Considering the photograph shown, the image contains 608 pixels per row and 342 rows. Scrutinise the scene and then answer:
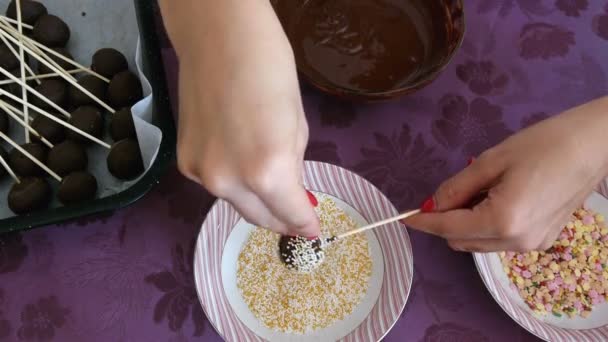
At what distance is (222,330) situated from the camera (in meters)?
0.80

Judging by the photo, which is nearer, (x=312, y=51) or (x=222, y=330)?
(x=222, y=330)

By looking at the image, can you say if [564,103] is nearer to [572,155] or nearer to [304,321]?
[572,155]

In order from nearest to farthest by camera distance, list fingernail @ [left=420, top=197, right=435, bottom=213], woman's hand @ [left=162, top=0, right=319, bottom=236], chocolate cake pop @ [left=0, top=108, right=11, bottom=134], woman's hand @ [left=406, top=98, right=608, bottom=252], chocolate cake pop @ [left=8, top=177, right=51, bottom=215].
→ woman's hand @ [left=162, top=0, right=319, bottom=236] < woman's hand @ [left=406, top=98, right=608, bottom=252] < fingernail @ [left=420, top=197, right=435, bottom=213] < chocolate cake pop @ [left=8, top=177, right=51, bottom=215] < chocolate cake pop @ [left=0, top=108, right=11, bottom=134]

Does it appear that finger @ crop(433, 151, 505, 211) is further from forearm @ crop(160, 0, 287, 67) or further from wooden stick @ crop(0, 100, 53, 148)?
wooden stick @ crop(0, 100, 53, 148)

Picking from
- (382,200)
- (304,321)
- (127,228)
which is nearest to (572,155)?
(382,200)

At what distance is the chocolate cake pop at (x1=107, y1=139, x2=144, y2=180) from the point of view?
2.97 feet

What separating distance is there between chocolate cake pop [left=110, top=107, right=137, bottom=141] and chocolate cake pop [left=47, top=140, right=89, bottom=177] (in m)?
0.07

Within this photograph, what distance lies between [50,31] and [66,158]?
283 mm

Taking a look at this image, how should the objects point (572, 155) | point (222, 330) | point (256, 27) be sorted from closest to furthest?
point (256, 27) < point (572, 155) < point (222, 330)

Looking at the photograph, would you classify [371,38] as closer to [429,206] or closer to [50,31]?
[429,206]

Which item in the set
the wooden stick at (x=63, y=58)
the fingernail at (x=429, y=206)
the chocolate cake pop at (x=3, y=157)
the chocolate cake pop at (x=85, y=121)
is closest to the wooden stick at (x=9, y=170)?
the chocolate cake pop at (x=3, y=157)

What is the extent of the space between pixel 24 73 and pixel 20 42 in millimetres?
56

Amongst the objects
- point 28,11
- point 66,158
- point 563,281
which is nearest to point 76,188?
point 66,158

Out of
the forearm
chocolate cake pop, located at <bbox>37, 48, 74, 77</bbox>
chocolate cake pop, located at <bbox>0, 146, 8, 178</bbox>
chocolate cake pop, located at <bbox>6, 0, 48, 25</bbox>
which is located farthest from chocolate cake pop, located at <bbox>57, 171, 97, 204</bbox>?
Result: the forearm
